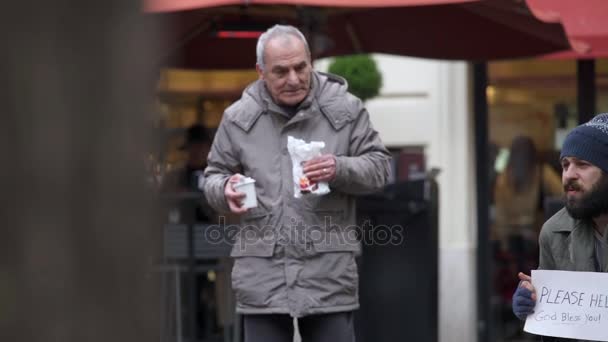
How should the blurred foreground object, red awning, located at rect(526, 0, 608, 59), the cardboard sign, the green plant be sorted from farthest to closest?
1. the green plant
2. red awning, located at rect(526, 0, 608, 59)
3. the cardboard sign
4. the blurred foreground object

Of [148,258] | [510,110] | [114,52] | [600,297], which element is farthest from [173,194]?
[510,110]

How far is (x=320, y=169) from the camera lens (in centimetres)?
397

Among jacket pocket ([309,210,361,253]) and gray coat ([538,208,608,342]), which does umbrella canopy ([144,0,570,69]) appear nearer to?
jacket pocket ([309,210,361,253])

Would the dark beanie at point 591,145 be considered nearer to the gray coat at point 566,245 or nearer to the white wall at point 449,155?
the gray coat at point 566,245

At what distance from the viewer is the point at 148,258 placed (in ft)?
3.64

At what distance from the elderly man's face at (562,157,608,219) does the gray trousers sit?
1109 millimetres

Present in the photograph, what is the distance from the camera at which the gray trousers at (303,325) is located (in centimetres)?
412

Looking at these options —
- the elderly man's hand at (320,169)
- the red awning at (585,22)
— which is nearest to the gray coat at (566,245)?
the elderly man's hand at (320,169)

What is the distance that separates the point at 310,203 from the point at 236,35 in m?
3.26

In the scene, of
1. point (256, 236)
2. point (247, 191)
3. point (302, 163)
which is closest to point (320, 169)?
point (302, 163)

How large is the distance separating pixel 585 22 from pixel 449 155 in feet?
7.58

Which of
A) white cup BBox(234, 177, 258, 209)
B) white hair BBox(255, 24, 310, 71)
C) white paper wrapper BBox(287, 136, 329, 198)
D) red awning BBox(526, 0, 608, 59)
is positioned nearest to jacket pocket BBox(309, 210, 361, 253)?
white paper wrapper BBox(287, 136, 329, 198)

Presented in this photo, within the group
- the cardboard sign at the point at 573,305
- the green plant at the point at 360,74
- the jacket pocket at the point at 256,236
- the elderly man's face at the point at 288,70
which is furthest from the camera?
the green plant at the point at 360,74

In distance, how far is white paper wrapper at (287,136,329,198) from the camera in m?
4.02
